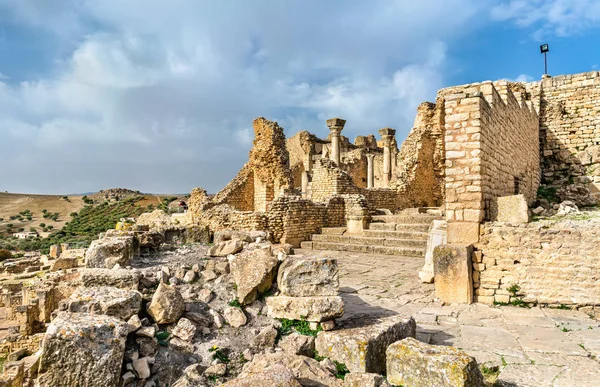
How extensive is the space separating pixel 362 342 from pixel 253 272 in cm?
160

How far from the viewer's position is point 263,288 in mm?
4445

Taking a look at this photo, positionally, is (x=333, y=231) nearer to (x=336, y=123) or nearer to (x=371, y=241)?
(x=371, y=241)

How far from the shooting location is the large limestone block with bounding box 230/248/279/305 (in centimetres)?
432

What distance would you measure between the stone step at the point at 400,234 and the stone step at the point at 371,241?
38 cm

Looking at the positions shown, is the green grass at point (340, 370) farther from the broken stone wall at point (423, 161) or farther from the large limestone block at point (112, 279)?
the broken stone wall at point (423, 161)

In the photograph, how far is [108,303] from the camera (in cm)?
353

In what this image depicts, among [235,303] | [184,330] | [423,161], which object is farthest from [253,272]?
[423,161]

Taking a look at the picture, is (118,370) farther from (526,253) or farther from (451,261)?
(526,253)

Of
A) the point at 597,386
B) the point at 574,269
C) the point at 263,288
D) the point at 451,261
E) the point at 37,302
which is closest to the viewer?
the point at 597,386

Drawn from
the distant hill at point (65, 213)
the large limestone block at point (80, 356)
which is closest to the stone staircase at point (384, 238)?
the large limestone block at point (80, 356)

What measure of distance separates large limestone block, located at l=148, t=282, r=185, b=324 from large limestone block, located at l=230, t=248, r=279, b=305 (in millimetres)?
727

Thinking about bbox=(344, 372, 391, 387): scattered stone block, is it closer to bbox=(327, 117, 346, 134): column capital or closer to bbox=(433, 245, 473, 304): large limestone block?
bbox=(433, 245, 473, 304): large limestone block

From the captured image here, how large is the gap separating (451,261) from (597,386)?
2.80 metres

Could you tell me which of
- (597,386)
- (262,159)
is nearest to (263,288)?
(597,386)
